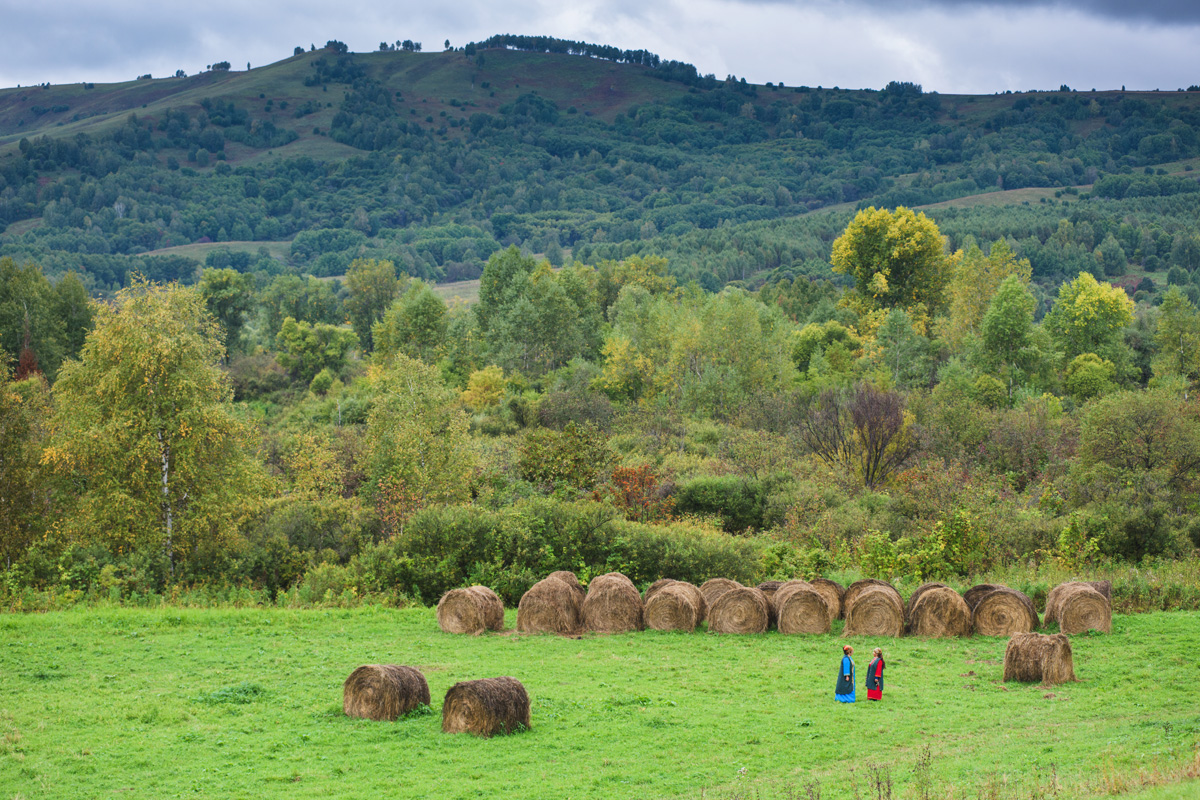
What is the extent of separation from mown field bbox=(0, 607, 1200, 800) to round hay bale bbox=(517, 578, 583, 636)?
26.1 inches

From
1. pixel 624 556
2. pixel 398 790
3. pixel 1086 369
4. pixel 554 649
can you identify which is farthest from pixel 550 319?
pixel 398 790

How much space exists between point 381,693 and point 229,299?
85289 mm

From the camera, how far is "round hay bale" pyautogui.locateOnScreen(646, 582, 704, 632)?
22719mm

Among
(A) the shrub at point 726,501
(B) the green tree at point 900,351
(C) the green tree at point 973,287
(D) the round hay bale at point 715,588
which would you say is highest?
(C) the green tree at point 973,287

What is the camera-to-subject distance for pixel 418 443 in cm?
3456

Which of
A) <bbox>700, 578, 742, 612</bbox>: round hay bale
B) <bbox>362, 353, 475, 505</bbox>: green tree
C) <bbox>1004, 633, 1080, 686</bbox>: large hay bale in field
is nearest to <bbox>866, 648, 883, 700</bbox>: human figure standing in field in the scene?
<bbox>1004, 633, 1080, 686</bbox>: large hay bale in field

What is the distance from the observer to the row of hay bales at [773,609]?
21516 mm

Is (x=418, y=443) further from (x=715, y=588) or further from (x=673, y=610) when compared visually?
(x=673, y=610)

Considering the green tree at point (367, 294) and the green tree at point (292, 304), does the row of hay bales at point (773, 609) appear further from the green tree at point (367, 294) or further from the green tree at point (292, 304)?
the green tree at point (292, 304)

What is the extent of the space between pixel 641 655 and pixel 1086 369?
190 ft

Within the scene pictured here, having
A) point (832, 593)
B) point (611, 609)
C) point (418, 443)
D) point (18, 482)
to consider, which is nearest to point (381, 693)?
point (611, 609)

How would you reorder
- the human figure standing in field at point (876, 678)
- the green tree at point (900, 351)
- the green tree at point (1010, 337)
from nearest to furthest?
the human figure standing in field at point (876, 678) → the green tree at point (1010, 337) → the green tree at point (900, 351)

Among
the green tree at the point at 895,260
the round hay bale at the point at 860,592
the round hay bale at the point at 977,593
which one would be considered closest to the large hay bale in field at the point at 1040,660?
the round hay bale at the point at 860,592

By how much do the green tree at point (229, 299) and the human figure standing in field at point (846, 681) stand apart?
8362 centimetres
